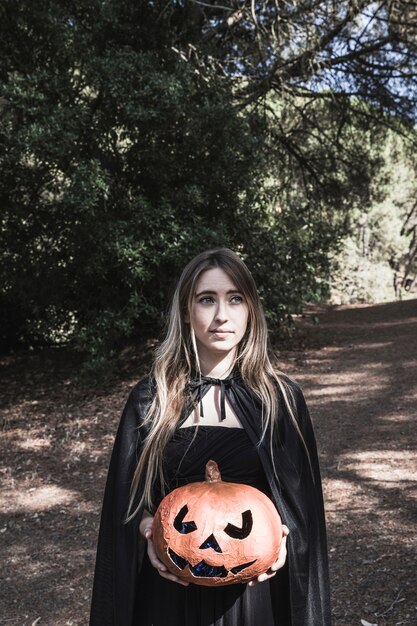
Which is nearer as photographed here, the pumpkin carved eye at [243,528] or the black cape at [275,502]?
the pumpkin carved eye at [243,528]

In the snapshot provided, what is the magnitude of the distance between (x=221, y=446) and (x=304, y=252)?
8862mm

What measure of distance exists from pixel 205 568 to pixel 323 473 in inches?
185

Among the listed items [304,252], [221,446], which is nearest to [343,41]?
[304,252]

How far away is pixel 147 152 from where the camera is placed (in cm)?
926

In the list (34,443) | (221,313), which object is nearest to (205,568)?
(221,313)

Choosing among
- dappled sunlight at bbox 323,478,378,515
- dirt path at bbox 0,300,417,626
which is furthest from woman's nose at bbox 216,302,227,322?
dappled sunlight at bbox 323,478,378,515

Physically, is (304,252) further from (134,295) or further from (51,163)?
(51,163)

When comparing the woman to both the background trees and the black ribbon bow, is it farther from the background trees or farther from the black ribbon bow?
the background trees

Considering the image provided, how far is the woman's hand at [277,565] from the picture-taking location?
212 centimetres

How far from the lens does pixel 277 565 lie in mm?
2152

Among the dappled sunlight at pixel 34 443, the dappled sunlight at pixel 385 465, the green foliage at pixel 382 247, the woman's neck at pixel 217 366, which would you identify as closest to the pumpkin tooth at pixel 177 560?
the woman's neck at pixel 217 366

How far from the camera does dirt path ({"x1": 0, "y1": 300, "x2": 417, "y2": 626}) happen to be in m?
4.52

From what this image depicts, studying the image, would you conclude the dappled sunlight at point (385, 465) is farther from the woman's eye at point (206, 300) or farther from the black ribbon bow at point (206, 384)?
the woman's eye at point (206, 300)

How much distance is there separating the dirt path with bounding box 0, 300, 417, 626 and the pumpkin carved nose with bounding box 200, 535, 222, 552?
248 centimetres
